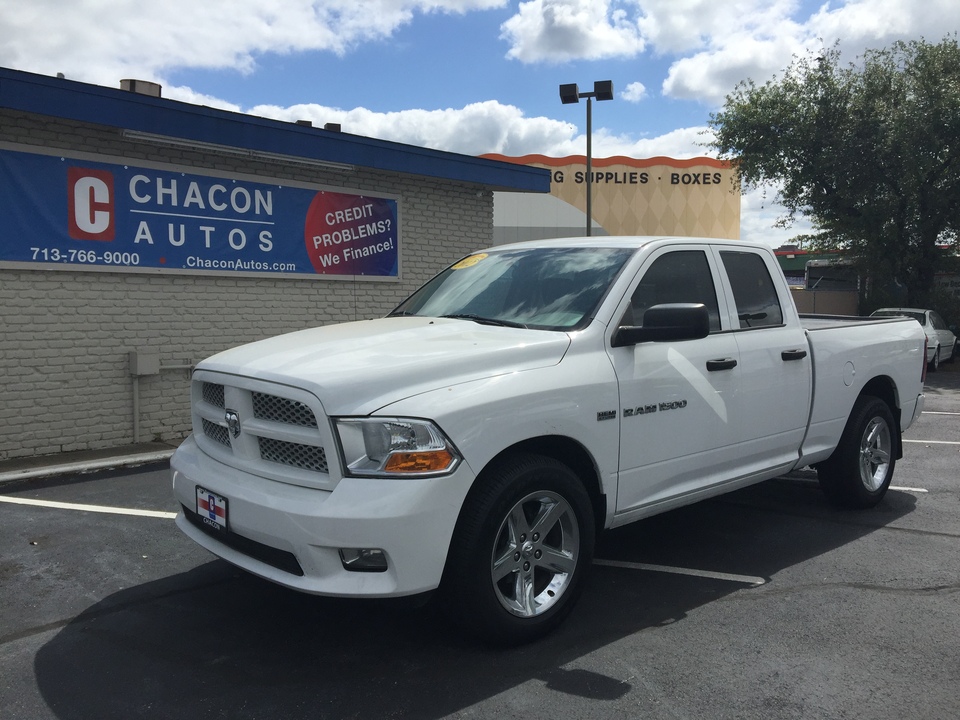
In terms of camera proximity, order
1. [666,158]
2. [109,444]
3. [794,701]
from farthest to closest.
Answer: [666,158] → [109,444] → [794,701]

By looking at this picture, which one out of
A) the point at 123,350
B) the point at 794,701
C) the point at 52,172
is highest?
the point at 52,172

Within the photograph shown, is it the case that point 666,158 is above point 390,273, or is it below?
above

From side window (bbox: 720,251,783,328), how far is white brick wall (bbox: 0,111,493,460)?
6331mm

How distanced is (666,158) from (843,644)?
2775cm

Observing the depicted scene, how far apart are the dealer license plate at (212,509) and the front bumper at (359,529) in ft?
0.73

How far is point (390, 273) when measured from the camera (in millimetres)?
11305

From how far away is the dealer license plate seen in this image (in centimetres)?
371

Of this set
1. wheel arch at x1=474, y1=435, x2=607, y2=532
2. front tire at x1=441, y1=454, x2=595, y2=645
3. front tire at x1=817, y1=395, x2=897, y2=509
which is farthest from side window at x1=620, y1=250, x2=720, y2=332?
front tire at x1=817, y1=395, x2=897, y2=509

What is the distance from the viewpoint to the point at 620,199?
2983 centimetres

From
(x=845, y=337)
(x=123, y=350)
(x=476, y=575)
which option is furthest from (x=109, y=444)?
(x=845, y=337)

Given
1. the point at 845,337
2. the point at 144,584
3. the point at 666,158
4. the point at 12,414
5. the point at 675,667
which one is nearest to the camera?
the point at 675,667

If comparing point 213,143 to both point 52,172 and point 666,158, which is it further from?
point 666,158

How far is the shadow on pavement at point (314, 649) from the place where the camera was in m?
3.33

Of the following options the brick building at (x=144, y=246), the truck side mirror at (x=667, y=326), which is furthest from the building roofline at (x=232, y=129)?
the truck side mirror at (x=667, y=326)
